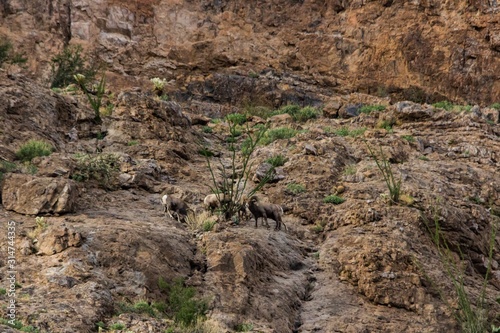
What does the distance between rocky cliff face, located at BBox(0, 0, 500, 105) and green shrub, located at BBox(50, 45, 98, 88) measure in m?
1.81

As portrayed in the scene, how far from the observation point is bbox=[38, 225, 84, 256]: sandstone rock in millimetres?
9711

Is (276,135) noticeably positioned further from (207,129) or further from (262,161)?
(207,129)

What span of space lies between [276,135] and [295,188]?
4305 millimetres

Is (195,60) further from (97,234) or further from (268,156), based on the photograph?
(97,234)

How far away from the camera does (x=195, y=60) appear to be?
28.3 metres

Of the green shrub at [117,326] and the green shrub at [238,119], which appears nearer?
the green shrub at [117,326]

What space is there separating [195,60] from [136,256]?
63.6ft

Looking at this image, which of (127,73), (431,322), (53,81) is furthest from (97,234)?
(127,73)

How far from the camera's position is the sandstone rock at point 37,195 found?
1117 cm

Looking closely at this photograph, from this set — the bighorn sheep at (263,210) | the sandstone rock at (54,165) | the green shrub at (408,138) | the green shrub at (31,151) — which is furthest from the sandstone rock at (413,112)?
the green shrub at (31,151)

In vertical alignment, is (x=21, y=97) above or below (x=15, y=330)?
above

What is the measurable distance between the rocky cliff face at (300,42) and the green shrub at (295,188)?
12.4 m

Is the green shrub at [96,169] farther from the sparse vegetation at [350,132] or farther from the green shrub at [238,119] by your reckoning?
the green shrub at [238,119]

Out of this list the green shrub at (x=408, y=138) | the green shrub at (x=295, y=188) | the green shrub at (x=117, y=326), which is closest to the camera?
the green shrub at (x=117, y=326)
